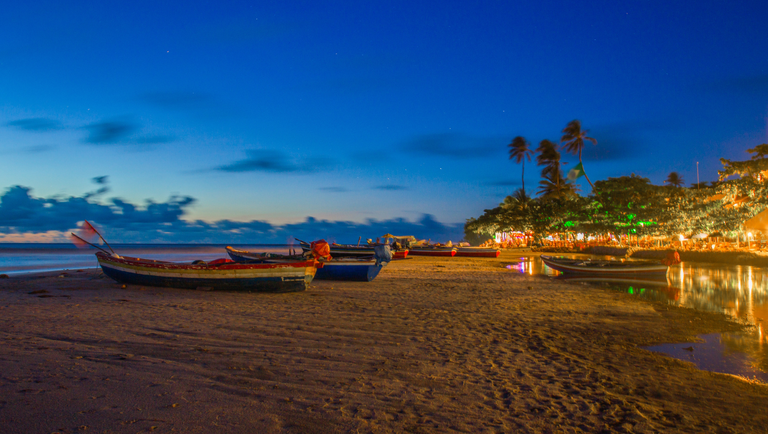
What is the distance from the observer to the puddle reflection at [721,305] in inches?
266

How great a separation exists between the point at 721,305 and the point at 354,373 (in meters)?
13.2

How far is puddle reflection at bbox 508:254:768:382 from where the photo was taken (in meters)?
6.77

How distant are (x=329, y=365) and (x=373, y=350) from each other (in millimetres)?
1112

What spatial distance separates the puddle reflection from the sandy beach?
0.53 metres

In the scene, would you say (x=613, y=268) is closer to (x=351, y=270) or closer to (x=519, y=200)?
(x=351, y=270)

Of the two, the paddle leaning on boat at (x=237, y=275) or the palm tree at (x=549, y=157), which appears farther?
the palm tree at (x=549, y=157)

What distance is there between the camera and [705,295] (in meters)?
15.3

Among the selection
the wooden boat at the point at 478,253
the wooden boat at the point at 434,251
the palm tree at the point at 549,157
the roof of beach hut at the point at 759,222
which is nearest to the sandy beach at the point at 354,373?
the wooden boat at the point at 434,251

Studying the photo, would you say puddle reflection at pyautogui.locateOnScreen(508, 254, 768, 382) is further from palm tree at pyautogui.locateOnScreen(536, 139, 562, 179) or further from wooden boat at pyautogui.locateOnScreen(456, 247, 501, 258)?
palm tree at pyautogui.locateOnScreen(536, 139, 562, 179)

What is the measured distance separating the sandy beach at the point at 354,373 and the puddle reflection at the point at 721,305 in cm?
53

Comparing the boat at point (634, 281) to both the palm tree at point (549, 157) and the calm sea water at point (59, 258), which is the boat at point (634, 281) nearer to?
the calm sea water at point (59, 258)

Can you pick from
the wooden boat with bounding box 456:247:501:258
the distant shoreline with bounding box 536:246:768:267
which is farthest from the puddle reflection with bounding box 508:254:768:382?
the wooden boat with bounding box 456:247:501:258

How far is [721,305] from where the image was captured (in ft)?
42.5

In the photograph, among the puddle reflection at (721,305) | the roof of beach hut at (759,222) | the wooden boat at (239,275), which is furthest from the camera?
the roof of beach hut at (759,222)
